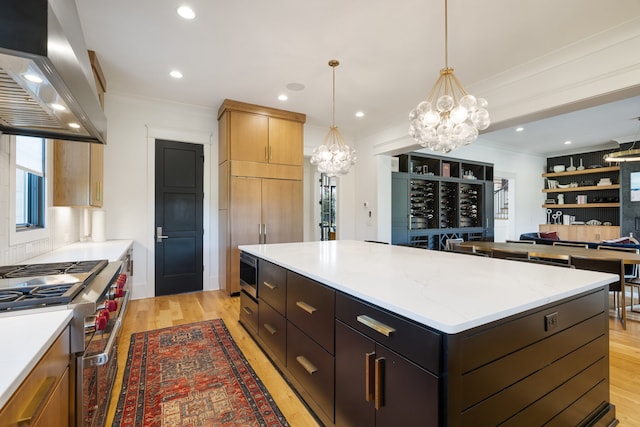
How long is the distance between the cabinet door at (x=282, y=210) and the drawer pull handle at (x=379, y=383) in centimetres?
368

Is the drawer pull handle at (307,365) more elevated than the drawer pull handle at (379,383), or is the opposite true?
the drawer pull handle at (379,383)

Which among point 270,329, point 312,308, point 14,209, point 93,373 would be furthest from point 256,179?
point 93,373

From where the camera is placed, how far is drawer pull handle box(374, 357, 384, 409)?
4.09ft

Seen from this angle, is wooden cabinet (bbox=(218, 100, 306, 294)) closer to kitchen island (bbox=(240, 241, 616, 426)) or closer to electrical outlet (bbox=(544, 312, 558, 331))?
kitchen island (bbox=(240, 241, 616, 426))

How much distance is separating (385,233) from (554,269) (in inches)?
161

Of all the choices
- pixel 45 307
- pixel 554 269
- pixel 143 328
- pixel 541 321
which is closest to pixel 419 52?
pixel 554 269

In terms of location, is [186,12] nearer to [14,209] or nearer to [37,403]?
[14,209]

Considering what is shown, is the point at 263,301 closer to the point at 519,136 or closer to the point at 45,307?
the point at 45,307

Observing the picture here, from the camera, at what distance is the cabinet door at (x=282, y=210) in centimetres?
478

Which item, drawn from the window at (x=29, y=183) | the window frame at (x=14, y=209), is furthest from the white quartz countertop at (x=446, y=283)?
the window at (x=29, y=183)

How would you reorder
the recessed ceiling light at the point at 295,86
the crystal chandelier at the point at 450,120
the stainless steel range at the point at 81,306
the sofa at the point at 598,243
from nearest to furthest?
the stainless steel range at the point at 81,306, the crystal chandelier at the point at 450,120, the recessed ceiling light at the point at 295,86, the sofa at the point at 598,243

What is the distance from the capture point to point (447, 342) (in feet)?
3.31

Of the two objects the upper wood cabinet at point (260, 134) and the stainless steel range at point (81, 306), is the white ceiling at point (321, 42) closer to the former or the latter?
the upper wood cabinet at point (260, 134)

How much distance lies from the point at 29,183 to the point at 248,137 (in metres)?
2.66
